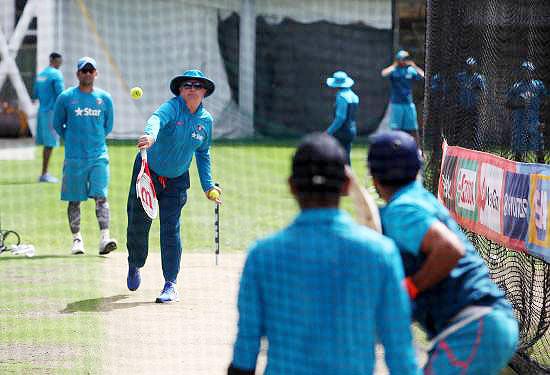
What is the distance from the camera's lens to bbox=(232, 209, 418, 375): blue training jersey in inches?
134

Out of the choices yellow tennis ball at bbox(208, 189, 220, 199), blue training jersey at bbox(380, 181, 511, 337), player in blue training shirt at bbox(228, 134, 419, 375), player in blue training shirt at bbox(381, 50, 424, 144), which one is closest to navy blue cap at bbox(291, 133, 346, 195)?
player in blue training shirt at bbox(228, 134, 419, 375)

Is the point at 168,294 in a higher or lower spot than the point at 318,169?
lower

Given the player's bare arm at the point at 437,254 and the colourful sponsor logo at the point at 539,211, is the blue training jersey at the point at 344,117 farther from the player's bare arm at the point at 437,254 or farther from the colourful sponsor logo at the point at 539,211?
the player's bare arm at the point at 437,254

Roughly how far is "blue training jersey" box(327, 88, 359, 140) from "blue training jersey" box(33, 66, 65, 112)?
5.26 metres

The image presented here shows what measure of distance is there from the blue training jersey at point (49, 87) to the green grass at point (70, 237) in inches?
53.8

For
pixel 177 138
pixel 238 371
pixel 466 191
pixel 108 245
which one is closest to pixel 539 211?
pixel 466 191

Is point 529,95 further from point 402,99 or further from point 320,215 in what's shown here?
point 402,99

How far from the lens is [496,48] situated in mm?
8734

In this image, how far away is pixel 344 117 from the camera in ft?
53.7

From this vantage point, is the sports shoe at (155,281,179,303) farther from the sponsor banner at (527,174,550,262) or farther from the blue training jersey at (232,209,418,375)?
the blue training jersey at (232,209,418,375)

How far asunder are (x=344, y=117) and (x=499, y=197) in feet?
29.3

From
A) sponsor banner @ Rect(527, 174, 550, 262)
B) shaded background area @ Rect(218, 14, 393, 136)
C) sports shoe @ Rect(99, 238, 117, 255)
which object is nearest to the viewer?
sponsor banner @ Rect(527, 174, 550, 262)

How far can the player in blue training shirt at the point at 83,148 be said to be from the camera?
37.4ft

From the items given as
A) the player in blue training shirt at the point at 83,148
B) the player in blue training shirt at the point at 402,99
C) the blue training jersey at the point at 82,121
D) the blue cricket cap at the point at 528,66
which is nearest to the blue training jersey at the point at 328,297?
the blue cricket cap at the point at 528,66
